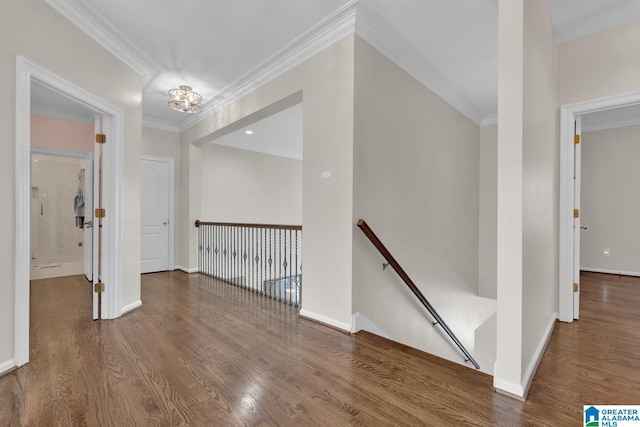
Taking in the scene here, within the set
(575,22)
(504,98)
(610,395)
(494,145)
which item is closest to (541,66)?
(504,98)

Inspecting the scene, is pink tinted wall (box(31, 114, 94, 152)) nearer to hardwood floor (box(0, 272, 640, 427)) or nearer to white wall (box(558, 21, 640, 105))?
hardwood floor (box(0, 272, 640, 427))

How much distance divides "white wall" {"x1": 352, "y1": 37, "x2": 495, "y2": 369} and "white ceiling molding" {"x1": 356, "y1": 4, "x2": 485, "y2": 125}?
0.09m

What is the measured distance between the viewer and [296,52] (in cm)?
301

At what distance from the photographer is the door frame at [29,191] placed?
1.96 meters

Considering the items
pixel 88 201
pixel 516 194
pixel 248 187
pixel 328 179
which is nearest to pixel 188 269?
pixel 88 201

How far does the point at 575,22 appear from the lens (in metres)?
2.62

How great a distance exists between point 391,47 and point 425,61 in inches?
22.7

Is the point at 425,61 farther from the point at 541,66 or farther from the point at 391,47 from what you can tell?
the point at 541,66

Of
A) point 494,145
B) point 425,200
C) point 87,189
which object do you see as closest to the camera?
point 425,200

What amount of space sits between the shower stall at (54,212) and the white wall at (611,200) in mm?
9980

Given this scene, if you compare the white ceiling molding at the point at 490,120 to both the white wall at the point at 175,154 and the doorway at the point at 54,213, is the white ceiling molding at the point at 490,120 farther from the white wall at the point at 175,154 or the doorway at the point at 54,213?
the doorway at the point at 54,213

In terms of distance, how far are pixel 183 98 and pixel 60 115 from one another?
2.22 m

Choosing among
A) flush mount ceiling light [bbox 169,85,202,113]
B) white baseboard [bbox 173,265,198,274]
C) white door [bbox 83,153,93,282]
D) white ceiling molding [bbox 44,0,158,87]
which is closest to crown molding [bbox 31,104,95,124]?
white door [bbox 83,153,93,282]

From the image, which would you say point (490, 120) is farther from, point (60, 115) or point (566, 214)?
point (60, 115)
